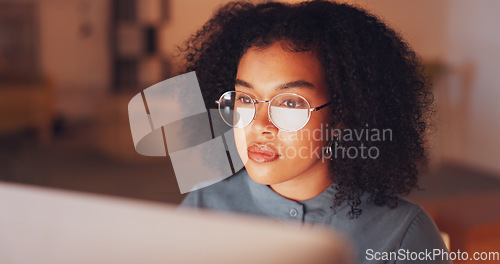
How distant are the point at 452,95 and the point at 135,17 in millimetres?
3513

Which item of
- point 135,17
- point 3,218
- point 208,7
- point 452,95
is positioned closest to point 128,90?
point 135,17

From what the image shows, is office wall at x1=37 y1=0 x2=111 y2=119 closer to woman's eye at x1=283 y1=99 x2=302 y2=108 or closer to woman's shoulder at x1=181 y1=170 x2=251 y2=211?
woman's shoulder at x1=181 y1=170 x2=251 y2=211

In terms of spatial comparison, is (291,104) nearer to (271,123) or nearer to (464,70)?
(271,123)

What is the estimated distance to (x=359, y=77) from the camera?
923mm

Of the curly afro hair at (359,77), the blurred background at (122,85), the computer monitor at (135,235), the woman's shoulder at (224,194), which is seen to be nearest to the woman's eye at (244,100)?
the curly afro hair at (359,77)

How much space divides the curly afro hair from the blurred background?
1855 mm

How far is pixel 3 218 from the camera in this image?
32 cm

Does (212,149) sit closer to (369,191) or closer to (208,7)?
(369,191)

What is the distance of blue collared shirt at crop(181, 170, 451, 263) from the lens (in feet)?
3.01

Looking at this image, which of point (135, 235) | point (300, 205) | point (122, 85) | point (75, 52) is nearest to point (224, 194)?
point (300, 205)

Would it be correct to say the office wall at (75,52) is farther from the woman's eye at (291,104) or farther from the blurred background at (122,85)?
the woman's eye at (291,104)

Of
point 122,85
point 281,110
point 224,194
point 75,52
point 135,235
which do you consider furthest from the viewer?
point 75,52

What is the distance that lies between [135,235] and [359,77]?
73 centimetres

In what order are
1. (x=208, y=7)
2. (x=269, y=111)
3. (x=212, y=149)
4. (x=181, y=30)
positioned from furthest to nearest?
(x=181, y=30) < (x=208, y=7) < (x=212, y=149) < (x=269, y=111)
